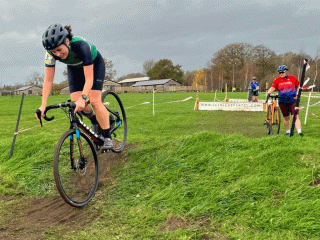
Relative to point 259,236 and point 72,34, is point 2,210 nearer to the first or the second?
point 72,34

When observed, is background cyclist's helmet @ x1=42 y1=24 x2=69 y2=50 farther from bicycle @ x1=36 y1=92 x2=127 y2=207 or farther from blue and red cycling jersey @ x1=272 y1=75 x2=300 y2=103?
blue and red cycling jersey @ x1=272 y1=75 x2=300 y2=103

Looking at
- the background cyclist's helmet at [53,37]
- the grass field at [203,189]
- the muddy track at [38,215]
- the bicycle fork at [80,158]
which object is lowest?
the muddy track at [38,215]

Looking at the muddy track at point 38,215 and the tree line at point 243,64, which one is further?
the tree line at point 243,64

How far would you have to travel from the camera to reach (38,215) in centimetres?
361

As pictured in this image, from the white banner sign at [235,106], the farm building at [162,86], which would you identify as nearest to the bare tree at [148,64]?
the farm building at [162,86]

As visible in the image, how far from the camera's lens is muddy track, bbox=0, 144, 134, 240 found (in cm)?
318

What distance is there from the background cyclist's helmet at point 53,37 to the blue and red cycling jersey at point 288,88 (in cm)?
659

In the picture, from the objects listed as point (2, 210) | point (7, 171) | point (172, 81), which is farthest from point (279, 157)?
point (172, 81)

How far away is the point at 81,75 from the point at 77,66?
0.76ft

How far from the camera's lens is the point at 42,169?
5066mm

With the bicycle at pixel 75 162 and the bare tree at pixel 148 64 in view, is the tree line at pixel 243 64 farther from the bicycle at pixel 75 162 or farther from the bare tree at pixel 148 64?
the bicycle at pixel 75 162

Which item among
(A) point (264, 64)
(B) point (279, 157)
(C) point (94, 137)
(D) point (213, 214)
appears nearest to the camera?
(D) point (213, 214)

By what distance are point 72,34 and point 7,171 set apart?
3346mm

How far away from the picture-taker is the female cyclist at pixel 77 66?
3346 millimetres
